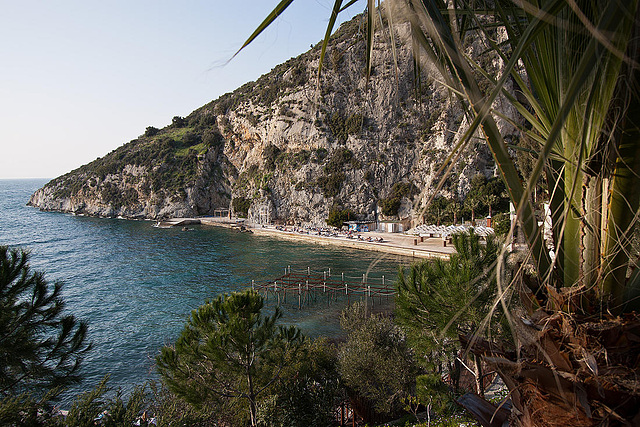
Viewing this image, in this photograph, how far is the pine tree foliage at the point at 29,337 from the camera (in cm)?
697

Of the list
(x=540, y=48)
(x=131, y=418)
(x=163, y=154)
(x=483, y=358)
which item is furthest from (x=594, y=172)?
(x=163, y=154)

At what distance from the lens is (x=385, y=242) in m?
39.5

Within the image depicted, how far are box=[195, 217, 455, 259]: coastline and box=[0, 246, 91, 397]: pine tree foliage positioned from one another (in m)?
23.3

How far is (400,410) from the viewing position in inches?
446

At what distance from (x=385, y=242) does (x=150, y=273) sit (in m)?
23.4

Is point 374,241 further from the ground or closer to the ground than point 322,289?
further from the ground

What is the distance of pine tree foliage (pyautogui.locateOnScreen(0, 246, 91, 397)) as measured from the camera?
22.9 feet

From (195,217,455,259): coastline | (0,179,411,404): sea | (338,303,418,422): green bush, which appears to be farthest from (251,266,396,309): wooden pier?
(338,303,418,422): green bush

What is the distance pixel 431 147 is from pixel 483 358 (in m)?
53.5

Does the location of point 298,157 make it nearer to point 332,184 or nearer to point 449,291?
point 332,184

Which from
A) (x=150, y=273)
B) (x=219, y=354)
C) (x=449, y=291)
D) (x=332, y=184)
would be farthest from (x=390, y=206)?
(x=219, y=354)

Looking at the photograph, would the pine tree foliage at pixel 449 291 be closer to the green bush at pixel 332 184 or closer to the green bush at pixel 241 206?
the green bush at pixel 332 184

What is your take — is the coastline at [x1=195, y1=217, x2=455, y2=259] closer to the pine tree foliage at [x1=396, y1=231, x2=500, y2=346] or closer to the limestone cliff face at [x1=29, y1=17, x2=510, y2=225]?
the limestone cliff face at [x1=29, y1=17, x2=510, y2=225]

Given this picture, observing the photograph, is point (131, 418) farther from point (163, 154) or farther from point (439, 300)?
point (163, 154)
